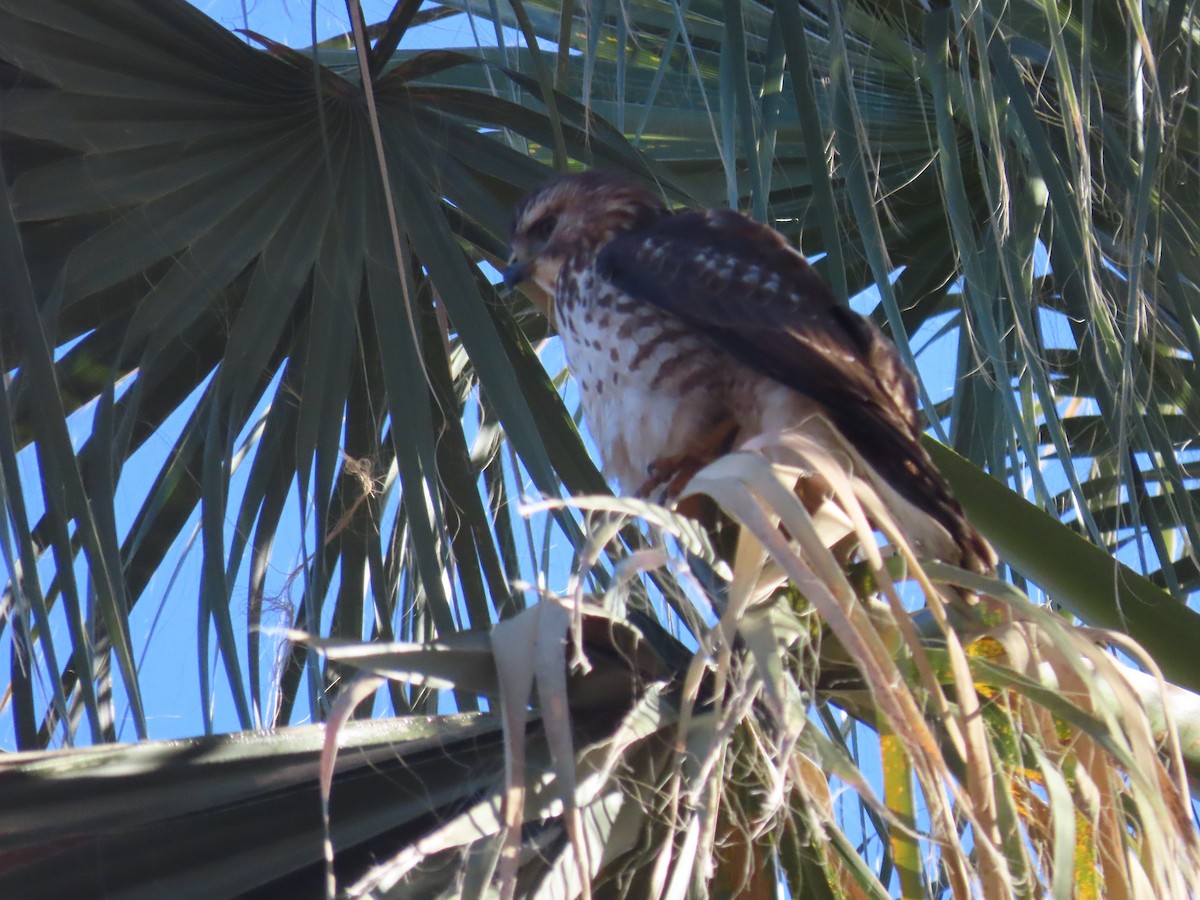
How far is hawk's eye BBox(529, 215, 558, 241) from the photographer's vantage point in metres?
2.87

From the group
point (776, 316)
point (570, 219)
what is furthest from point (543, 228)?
point (776, 316)

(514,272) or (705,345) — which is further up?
(514,272)

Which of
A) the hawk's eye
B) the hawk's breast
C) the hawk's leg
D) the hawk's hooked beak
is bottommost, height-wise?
the hawk's leg

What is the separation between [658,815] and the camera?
4.20 feet

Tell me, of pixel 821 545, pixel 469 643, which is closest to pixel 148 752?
pixel 469 643

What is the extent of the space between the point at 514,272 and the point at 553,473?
0.78 m

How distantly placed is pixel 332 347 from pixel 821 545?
162cm

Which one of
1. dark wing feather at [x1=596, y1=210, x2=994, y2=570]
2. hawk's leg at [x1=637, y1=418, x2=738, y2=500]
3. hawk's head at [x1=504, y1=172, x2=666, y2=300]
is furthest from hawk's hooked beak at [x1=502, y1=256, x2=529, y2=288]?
hawk's leg at [x1=637, y1=418, x2=738, y2=500]

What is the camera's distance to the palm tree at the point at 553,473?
1.10 metres

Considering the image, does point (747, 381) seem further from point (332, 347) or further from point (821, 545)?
point (821, 545)

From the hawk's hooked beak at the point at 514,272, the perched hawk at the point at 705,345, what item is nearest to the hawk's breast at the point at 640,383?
the perched hawk at the point at 705,345

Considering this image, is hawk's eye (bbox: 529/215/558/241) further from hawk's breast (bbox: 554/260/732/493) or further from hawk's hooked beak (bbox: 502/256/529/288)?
hawk's breast (bbox: 554/260/732/493)

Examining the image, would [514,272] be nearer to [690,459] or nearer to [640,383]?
[640,383]

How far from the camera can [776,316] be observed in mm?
2445
